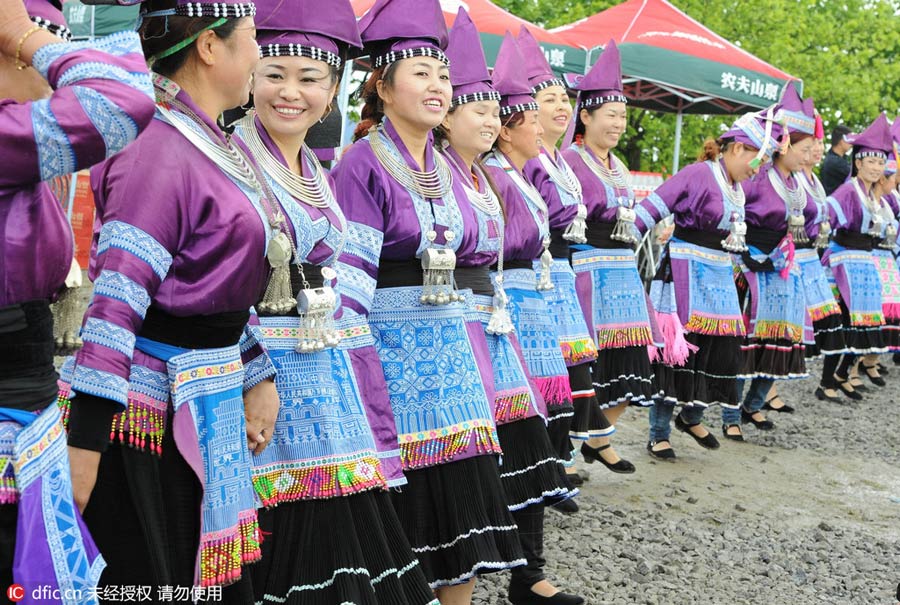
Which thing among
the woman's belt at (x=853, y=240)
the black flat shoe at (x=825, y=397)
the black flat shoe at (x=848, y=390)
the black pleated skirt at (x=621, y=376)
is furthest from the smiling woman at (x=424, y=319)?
the black flat shoe at (x=848, y=390)

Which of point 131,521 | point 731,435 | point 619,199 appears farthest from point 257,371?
point 731,435

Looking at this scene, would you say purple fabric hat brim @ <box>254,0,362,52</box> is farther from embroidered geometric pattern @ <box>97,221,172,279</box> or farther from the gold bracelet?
the gold bracelet

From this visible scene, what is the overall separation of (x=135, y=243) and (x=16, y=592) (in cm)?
73

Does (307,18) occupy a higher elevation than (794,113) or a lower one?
lower

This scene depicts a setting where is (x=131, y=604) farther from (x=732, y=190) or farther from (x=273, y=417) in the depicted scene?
(x=732, y=190)

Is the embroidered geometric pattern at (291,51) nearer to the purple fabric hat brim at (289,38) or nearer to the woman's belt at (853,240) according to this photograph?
the purple fabric hat brim at (289,38)

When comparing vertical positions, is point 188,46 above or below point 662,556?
above

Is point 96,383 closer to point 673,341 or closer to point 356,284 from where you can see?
point 356,284

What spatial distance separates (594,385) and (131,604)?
433 cm

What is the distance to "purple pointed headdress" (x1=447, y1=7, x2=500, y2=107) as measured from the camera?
14.2ft

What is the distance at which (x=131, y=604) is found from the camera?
2.30 metres

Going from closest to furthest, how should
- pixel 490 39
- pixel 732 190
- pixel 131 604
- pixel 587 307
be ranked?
pixel 131 604 < pixel 587 307 < pixel 732 190 < pixel 490 39

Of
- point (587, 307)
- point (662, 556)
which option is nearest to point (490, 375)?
point (662, 556)

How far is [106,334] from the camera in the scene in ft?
7.09
